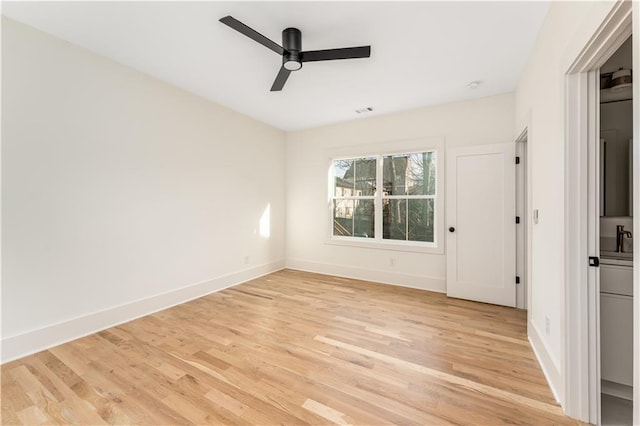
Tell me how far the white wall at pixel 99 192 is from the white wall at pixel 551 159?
3.72m

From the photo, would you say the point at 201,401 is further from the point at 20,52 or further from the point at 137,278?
the point at 20,52

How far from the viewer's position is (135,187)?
2914 millimetres

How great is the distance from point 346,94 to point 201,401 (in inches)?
137

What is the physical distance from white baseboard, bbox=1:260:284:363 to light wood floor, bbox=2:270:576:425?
4.4 inches

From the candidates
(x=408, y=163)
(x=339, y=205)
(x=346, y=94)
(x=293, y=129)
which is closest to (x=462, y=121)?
(x=408, y=163)

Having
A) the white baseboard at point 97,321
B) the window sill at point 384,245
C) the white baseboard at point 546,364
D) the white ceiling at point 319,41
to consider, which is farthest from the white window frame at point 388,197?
the white baseboard at point 97,321

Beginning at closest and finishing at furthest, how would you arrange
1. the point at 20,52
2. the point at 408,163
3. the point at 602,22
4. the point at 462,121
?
the point at 602,22 → the point at 20,52 → the point at 462,121 → the point at 408,163

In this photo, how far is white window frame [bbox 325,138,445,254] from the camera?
3842 millimetres

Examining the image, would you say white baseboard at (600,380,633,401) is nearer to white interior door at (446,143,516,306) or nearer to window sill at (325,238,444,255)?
white interior door at (446,143,516,306)

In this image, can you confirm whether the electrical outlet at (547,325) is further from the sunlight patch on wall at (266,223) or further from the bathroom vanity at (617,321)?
the sunlight patch on wall at (266,223)

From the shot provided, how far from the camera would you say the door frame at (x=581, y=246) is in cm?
152

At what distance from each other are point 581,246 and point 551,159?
2.15 ft

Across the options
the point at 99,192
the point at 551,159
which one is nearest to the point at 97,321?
the point at 99,192

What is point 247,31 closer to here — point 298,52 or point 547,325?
point 298,52
